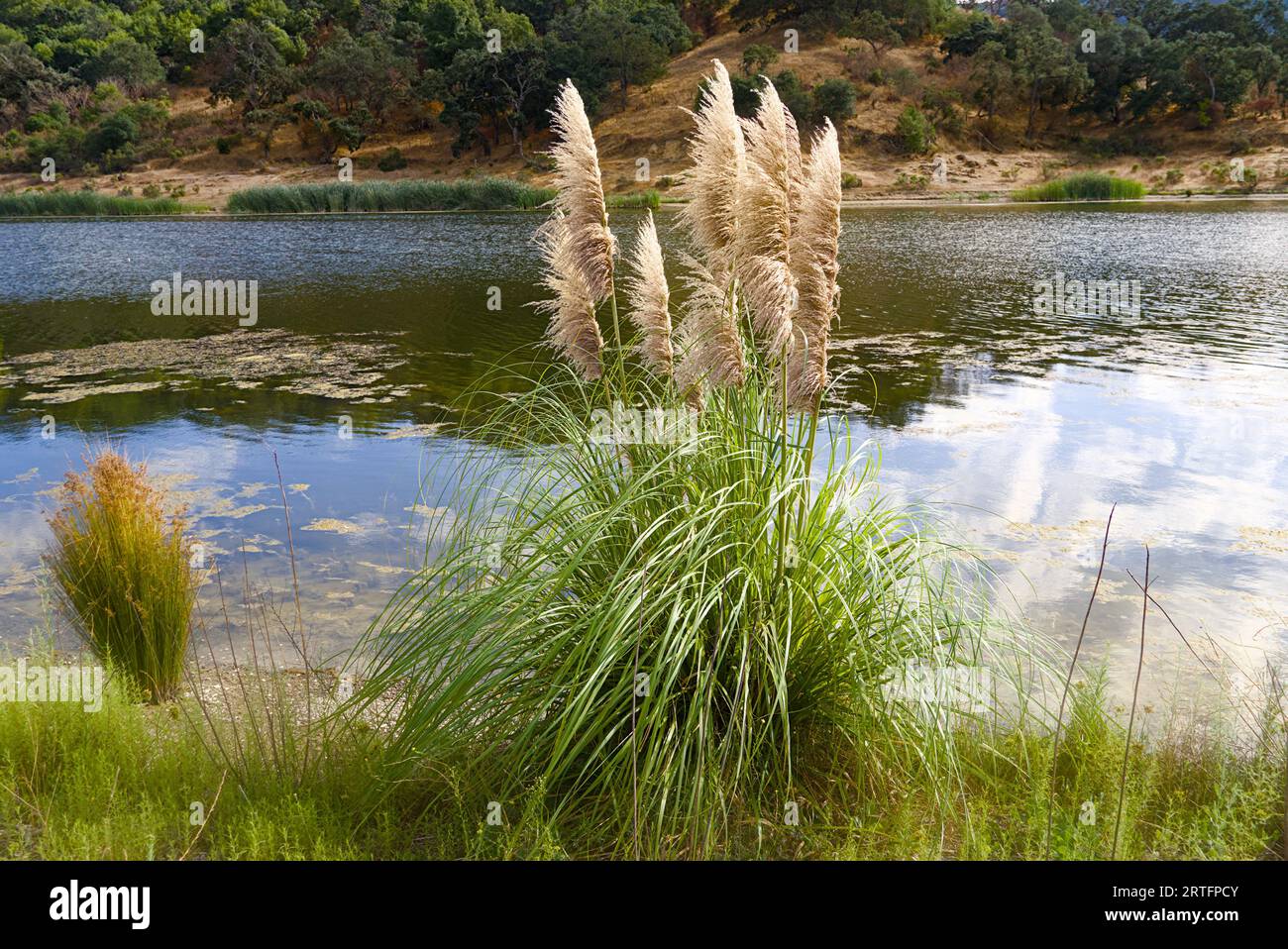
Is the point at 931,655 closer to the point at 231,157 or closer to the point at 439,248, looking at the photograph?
the point at 439,248

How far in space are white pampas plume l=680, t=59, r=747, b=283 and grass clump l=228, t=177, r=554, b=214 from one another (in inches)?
1686

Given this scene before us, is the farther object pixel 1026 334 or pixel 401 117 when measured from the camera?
pixel 401 117

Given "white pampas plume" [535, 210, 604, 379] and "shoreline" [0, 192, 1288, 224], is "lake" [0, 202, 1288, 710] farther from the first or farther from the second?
"shoreline" [0, 192, 1288, 224]

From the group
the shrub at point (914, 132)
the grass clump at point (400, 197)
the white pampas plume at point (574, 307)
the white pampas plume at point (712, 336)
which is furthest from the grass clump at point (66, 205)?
the white pampas plume at point (712, 336)

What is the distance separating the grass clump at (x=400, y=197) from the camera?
44844 millimetres

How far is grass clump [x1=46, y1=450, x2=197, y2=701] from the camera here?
175 inches

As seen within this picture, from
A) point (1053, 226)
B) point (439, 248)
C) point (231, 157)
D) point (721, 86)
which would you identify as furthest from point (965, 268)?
point (231, 157)

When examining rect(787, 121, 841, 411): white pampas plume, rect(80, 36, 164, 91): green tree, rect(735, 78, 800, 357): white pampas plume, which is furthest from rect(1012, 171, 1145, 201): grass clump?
rect(80, 36, 164, 91): green tree

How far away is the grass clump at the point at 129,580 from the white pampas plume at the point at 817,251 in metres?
2.97

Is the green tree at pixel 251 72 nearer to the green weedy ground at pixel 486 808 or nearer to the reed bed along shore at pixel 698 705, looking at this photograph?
the green weedy ground at pixel 486 808

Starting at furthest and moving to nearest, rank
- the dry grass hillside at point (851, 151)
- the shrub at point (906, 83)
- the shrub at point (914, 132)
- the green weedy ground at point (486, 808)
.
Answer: the shrub at point (906, 83)
the shrub at point (914, 132)
the dry grass hillside at point (851, 151)
the green weedy ground at point (486, 808)

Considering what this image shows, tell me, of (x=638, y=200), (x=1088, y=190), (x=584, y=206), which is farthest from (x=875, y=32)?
(x=584, y=206)

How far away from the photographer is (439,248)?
29.0 meters
